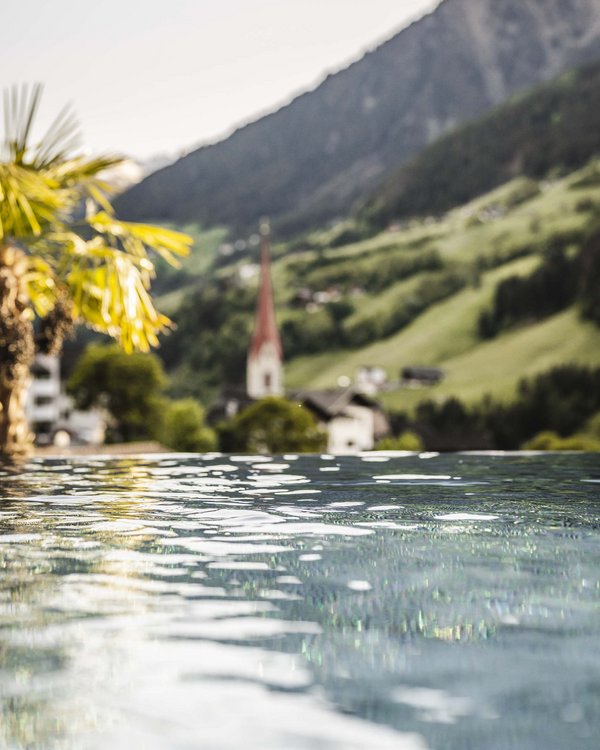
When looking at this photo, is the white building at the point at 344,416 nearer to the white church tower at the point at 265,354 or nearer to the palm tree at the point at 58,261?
the white church tower at the point at 265,354

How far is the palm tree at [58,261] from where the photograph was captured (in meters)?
10.5

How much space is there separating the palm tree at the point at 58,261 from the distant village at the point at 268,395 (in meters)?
49.9

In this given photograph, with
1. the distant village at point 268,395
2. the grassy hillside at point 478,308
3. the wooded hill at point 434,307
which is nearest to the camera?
the distant village at point 268,395

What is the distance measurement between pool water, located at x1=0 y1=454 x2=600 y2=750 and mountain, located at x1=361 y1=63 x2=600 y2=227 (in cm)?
14816

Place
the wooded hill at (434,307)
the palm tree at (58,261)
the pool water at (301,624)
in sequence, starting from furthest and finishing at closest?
the wooded hill at (434,307) → the palm tree at (58,261) → the pool water at (301,624)

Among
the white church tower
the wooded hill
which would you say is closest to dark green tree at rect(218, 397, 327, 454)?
the white church tower

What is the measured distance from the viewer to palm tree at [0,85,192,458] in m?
10.5

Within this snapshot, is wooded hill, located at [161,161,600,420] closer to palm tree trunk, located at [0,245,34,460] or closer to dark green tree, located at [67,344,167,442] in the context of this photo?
dark green tree, located at [67,344,167,442]

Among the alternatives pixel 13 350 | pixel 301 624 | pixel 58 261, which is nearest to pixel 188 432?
pixel 58 261

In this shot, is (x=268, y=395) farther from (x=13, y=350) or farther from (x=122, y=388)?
(x=13, y=350)

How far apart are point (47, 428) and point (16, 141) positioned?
2997 inches

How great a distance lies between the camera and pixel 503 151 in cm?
16000

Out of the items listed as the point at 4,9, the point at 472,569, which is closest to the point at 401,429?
the point at 4,9

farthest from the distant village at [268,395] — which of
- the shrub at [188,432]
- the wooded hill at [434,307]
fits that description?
the shrub at [188,432]
